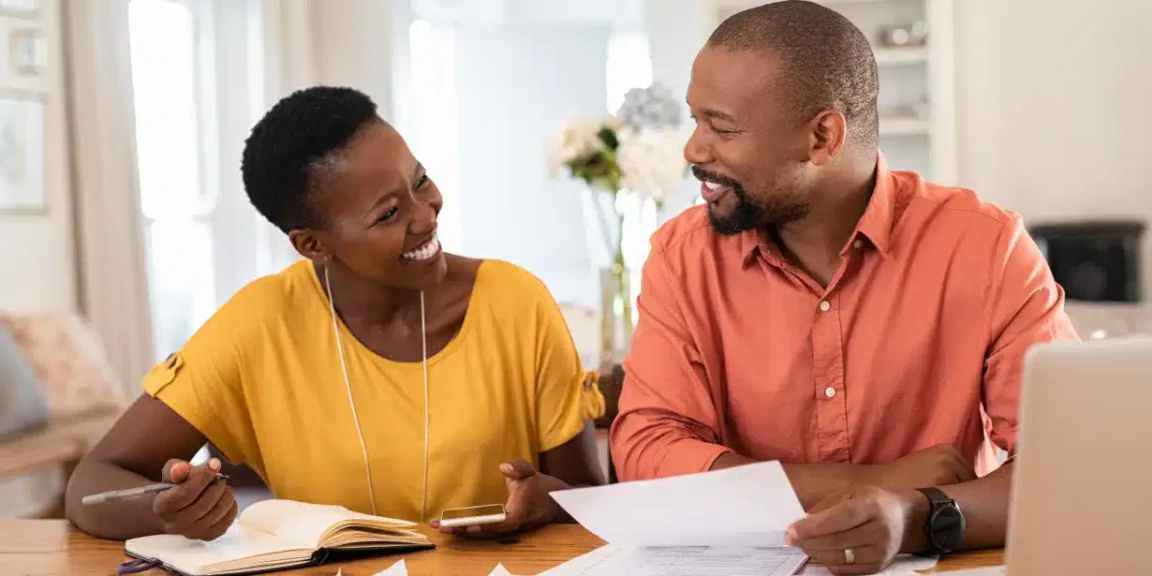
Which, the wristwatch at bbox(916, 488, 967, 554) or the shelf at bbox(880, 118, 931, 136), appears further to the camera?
the shelf at bbox(880, 118, 931, 136)

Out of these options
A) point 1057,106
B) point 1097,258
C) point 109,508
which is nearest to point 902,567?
point 109,508

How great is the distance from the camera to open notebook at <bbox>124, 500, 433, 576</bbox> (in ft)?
4.53

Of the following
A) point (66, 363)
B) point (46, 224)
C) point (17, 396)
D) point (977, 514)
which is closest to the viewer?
point (977, 514)

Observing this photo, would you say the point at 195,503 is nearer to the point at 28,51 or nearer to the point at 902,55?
the point at 28,51

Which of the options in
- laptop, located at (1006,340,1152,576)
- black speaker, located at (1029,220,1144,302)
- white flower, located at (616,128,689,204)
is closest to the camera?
laptop, located at (1006,340,1152,576)

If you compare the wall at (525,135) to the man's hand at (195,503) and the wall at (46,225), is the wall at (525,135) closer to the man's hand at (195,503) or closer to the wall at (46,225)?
the wall at (46,225)

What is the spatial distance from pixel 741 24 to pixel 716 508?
66 cm

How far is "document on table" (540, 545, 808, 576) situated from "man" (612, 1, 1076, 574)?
0.68 ft

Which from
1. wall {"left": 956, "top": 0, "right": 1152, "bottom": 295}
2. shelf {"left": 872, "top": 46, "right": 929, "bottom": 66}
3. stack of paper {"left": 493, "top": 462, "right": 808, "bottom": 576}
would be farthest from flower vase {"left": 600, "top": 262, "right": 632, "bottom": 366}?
wall {"left": 956, "top": 0, "right": 1152, "bottom": 295}

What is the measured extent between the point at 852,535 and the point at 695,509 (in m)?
0.16

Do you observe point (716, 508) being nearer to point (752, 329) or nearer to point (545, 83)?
point (752, 329)

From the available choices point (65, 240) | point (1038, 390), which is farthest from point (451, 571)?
point (65, 240)

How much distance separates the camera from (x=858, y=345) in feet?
5.26

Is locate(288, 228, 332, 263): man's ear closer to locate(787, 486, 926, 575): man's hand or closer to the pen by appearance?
the pen
